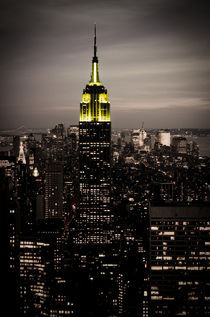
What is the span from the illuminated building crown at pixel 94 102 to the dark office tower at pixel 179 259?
2585mm

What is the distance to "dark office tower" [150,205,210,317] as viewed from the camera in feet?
21.1

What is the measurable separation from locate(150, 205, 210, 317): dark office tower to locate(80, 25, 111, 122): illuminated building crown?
2585 millimetres

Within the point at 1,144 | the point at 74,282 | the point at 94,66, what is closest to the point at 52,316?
the point at 74,282

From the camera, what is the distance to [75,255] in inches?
354

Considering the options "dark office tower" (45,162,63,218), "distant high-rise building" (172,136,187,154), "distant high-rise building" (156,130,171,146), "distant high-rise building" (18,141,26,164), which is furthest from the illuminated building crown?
"distant high-rise building" (172,136,187,154)

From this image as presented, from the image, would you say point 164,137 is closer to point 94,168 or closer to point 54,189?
point 54,189

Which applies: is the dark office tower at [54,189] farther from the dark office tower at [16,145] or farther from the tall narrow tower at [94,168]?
the dark office tower at [16,145]

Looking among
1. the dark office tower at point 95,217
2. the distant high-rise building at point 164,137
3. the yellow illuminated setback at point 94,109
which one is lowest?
the dark office tower at point 95,217

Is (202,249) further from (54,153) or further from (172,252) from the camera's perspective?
(54,153)

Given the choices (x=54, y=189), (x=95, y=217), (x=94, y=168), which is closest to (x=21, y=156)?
(x=54, y=189)

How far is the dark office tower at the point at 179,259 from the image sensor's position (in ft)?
21.1

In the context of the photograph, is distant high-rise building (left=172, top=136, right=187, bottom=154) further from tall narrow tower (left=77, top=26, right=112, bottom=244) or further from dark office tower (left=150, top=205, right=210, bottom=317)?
tall narrow tower (left=77, top=26, right=112, bottom=244)

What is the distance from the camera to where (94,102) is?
11961mm

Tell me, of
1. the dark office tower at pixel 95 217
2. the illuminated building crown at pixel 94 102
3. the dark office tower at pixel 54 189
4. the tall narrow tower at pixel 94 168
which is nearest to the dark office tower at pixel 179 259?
the dark office tower at pixel 95 217
